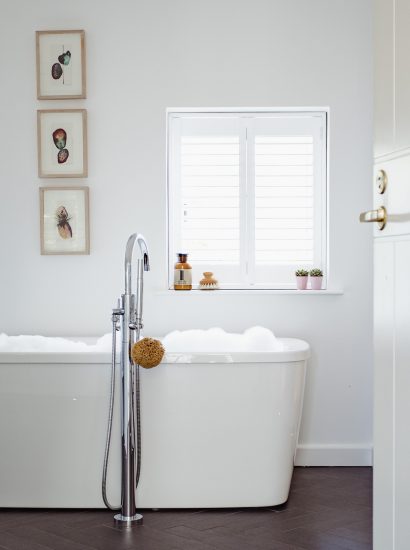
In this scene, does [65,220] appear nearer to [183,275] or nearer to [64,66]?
[183,275]

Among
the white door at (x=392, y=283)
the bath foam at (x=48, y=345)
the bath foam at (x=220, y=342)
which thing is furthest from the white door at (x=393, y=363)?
the bath foam at (x=48, y=345)

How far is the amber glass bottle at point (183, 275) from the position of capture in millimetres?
3984

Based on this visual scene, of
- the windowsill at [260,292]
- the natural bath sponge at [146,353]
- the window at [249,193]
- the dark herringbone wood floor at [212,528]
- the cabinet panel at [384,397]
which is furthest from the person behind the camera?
the window at [249,193]

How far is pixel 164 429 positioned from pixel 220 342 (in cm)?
48

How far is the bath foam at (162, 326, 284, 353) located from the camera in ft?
10.7

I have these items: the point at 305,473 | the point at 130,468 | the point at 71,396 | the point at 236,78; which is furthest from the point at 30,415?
the point at 236,78

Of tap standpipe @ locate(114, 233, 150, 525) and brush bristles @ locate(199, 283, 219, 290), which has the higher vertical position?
brush bristles @ locate(199, 283, 219, 290)

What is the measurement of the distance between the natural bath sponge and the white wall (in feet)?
3.27

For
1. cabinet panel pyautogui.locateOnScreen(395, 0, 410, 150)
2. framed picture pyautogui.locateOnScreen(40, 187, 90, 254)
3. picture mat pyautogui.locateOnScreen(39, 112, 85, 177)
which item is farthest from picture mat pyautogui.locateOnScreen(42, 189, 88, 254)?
cabinet panel pyautogui.locateOnScreen(395, 0, 410, 150)

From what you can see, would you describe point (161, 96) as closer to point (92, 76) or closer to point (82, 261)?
point (92, 76)

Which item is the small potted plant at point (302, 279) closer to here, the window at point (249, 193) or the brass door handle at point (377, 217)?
the window at point (249, 193)

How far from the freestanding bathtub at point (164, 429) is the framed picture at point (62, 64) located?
58.8 inches

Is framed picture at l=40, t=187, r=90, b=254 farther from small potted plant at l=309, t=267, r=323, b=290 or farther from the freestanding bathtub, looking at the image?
small potted plant at l=309, t=267, r=323, b=290

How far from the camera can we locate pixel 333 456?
3980 mm
